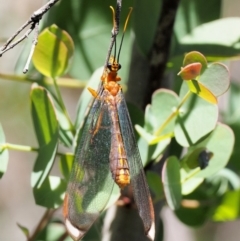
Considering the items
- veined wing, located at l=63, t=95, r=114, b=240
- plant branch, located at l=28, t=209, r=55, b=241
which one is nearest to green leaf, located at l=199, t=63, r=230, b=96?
veined wing, located at l=63, t=95, r=114, b=240

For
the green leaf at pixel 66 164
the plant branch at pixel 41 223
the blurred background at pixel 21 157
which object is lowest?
the blurred background at pixel 21 157

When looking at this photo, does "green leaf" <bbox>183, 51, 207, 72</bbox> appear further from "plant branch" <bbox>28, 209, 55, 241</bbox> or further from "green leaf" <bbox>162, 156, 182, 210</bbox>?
"plant branch" <bbox>28, 209, 55, 241</bbox>

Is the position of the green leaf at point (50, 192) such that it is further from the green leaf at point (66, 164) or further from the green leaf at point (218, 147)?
the green leaf at point (218, 147)

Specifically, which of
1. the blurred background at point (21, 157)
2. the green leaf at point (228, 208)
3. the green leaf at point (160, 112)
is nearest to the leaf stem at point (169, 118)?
the green leaf at point (160, 112)

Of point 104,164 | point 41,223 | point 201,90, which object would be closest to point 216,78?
point 201,90

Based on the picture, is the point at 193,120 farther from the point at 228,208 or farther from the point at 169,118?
the point at 228,208

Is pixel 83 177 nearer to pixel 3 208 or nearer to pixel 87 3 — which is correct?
pixel 87 3
